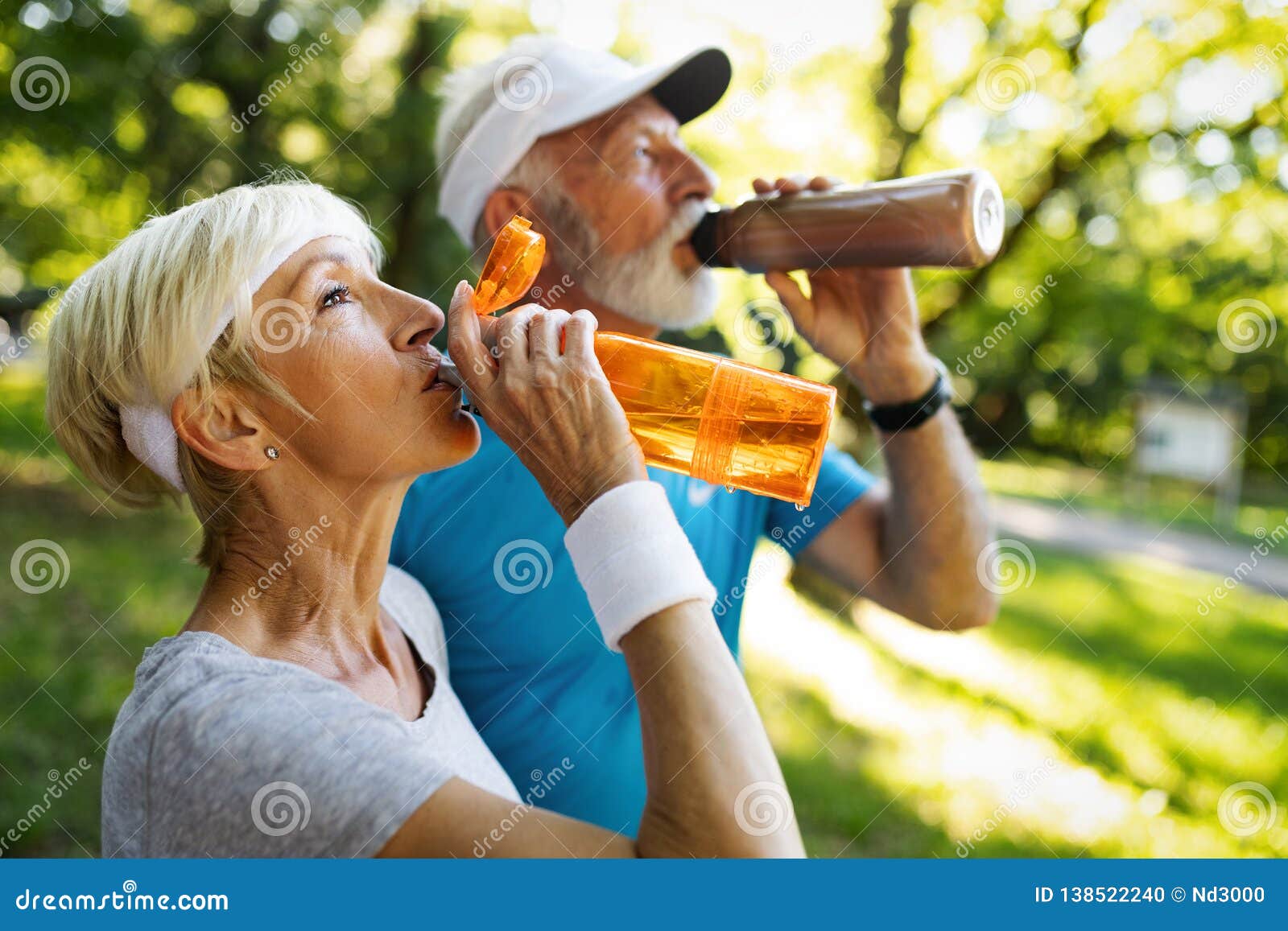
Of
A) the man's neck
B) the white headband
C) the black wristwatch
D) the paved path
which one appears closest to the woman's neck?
the white headband

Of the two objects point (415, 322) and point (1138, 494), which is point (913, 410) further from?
point (1138, 494)

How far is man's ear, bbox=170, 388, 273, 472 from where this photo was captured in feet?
4.61

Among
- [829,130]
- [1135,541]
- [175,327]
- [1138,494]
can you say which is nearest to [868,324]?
[175,327]

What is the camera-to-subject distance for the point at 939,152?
7324 mm

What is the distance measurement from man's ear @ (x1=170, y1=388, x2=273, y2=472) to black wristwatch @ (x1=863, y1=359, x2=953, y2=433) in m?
1.27

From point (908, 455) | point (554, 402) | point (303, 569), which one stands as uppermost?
point (554, 402)

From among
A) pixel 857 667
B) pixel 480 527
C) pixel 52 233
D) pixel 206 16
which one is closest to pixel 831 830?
pixel 857 667

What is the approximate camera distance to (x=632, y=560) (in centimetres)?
122

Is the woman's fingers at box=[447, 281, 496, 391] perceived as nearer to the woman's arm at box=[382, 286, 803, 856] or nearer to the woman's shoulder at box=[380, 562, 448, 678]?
the woman's arm at box=[382, 286, 803, 856]

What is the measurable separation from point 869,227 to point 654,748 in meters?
1.09

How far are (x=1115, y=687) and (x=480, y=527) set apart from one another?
6844 millimetres

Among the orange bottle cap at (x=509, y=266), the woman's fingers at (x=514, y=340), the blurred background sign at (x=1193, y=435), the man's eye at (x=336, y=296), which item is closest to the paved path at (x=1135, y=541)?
the blurred background sign at (x=1193, y=435)

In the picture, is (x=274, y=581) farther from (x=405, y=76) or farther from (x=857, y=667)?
(x=405, y=76)

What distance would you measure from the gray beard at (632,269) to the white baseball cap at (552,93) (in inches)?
5.2
